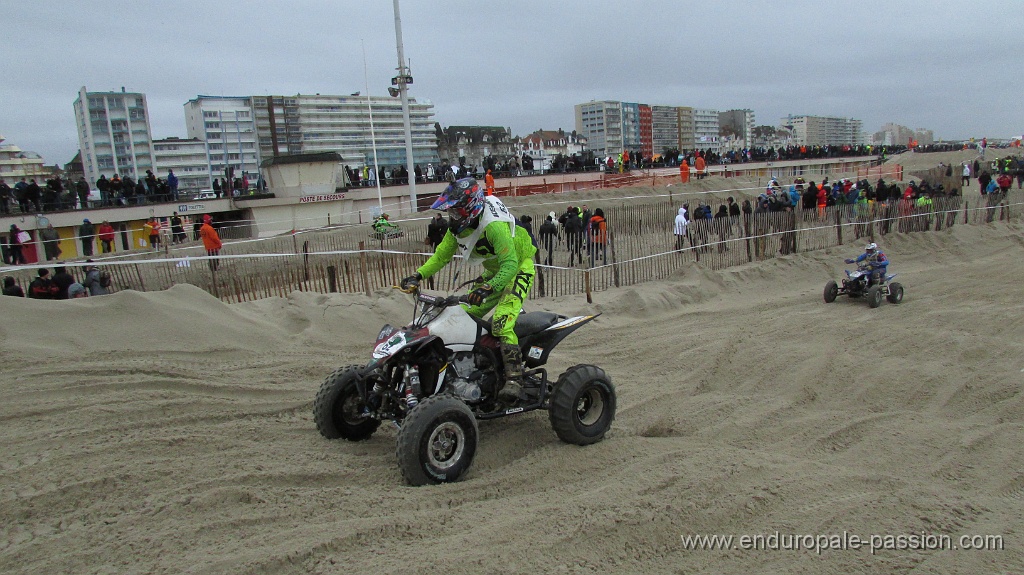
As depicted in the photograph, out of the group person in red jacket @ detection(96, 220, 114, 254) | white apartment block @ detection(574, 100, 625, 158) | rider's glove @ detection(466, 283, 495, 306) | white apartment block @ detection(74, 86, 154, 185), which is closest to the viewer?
rider's glove @ detection(466, 283, 495, 306)

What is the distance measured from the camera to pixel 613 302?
36.8ft

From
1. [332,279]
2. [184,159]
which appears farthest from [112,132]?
[332,279]

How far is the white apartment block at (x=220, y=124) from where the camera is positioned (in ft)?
147

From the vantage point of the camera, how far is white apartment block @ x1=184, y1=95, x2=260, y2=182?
147 feet

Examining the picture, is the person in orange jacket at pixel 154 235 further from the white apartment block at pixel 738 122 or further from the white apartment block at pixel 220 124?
the white apartment block at pixel 738 122

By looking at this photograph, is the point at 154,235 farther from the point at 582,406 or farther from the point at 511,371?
the point at 582,406

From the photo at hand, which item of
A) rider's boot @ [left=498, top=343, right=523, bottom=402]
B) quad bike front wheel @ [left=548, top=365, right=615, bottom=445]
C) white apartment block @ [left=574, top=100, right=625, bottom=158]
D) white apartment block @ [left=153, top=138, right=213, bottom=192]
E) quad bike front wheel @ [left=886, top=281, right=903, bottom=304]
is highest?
white apartment block @ [left=574, top=100, right=625, bottom=158]

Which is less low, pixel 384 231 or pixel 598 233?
pixel 384 231

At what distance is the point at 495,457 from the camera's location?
16.1ft

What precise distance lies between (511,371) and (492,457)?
0.70 m

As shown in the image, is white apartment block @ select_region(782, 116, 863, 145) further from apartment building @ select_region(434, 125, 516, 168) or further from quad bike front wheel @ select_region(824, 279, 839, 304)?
quad bike front wheel @ select_region(824, 279, 839, 304)

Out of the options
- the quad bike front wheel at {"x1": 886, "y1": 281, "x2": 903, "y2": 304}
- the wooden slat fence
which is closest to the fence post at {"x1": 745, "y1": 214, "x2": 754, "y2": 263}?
the wooden slat fence

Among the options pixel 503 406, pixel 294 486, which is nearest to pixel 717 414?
pixel 503 406

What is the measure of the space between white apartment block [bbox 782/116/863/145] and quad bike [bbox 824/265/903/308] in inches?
4421
